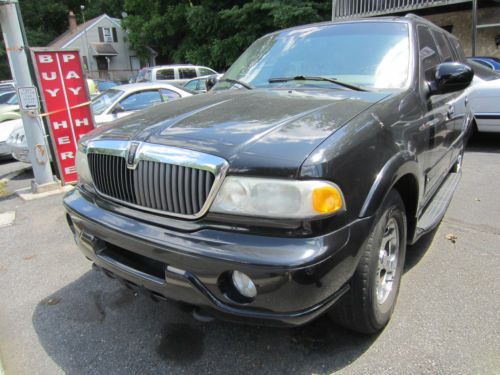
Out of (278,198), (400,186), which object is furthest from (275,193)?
(400,186)

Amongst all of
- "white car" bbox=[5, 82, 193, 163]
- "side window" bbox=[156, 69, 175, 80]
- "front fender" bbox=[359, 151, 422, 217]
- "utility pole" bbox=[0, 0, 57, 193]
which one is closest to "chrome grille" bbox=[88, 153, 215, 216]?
"front fender" bbox=[359, 151, 422, 217]

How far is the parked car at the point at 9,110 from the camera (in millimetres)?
8742

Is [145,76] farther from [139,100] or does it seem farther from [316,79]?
[316,79]

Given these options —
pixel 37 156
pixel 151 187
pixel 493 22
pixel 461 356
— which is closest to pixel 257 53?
pixel 151 187

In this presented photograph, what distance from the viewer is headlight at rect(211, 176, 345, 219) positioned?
171cm

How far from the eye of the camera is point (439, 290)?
2.86 metres

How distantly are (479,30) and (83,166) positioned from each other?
54.9 feet

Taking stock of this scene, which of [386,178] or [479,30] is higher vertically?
[479,30]

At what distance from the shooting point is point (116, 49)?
44.2m

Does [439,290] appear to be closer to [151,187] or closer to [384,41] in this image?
[384,41]

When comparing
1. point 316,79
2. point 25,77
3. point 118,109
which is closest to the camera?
point 316,79

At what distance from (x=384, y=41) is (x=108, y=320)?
2.75 metres

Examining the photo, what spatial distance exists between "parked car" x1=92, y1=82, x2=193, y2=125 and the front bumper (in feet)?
17.6

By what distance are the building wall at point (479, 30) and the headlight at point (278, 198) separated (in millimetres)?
16272
